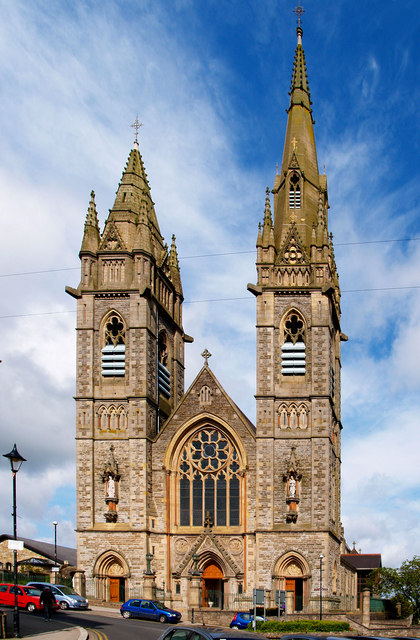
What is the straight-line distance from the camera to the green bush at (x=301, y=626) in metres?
38.4

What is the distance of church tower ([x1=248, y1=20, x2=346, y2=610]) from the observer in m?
50.3

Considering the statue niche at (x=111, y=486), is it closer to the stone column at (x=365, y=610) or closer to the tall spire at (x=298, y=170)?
the stone column at (x=365, y=610)

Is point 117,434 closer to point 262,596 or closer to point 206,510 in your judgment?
point 206,510

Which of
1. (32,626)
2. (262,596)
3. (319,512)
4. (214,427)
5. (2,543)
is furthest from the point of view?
(2,543)

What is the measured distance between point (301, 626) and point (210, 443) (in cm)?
1683

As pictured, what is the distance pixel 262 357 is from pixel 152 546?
1234 cm

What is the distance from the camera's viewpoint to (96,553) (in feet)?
169

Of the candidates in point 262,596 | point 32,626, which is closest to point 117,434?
point 262,596

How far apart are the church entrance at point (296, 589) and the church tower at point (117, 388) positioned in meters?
8.09

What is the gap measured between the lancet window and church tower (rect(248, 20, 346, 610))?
2.48 meters

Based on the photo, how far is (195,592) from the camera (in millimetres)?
47719

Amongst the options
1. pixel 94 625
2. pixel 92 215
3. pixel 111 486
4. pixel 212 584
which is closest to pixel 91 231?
pixel 92 215

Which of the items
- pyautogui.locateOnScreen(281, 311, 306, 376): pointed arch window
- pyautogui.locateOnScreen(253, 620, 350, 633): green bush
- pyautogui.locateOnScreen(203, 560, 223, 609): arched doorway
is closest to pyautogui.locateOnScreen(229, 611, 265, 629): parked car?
pyautogui.locateOnScreen(253, 620, 350, 633): green bush

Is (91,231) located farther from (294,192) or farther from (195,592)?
(195,592)
